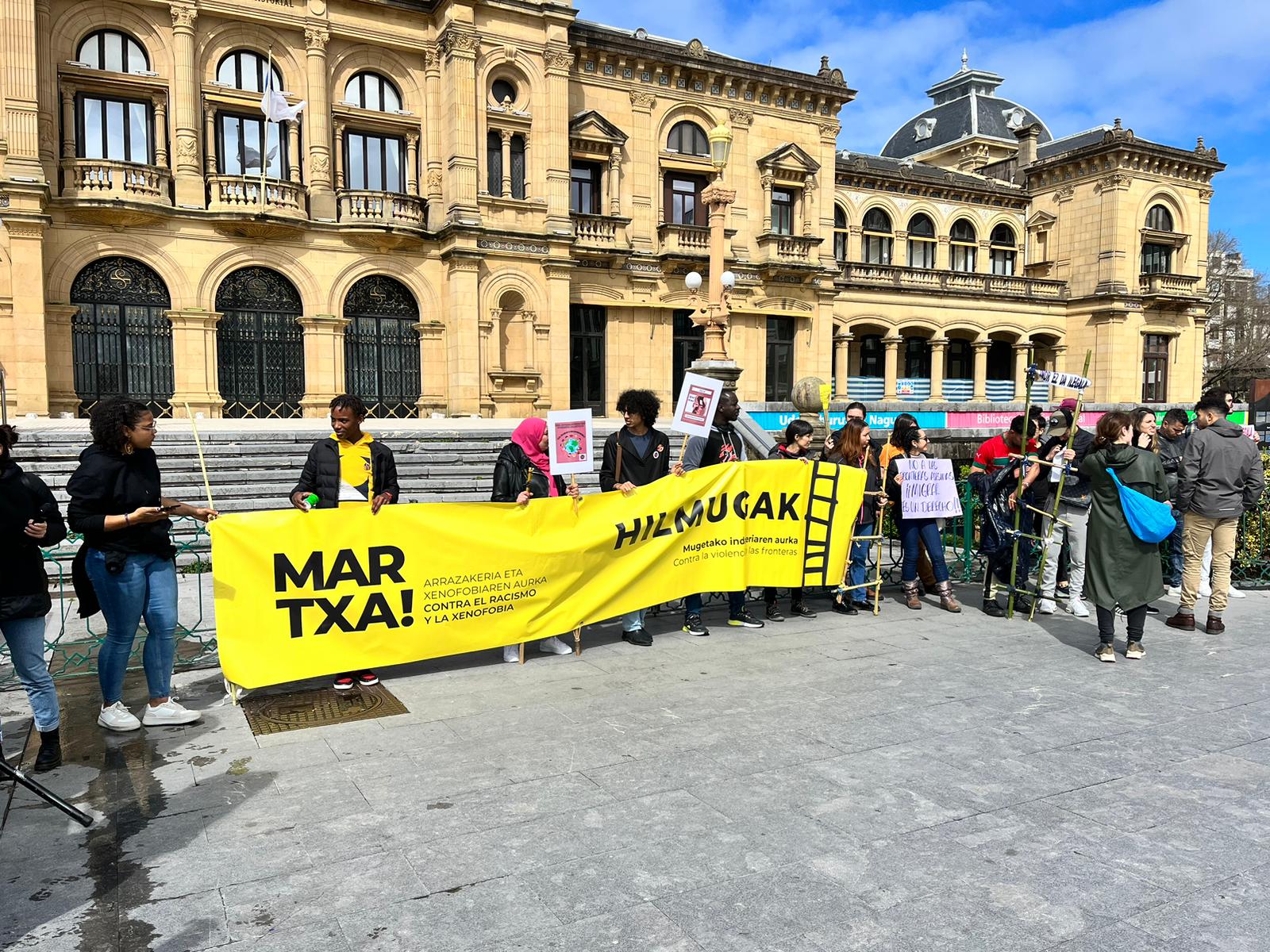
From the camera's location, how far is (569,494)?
7887mm

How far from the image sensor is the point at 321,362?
25.0 metres

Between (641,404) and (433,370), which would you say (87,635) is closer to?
(641,404)

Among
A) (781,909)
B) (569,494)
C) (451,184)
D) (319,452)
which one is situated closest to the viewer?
(781,909)

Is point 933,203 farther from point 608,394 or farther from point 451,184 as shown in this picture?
point 451,184

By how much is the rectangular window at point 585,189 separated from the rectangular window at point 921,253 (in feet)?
56.7

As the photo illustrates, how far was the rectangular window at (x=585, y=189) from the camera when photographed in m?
29.7

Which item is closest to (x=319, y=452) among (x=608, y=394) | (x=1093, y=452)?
(x=1093, y=452)

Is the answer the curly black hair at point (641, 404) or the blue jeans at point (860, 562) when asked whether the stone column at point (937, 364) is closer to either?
the blue jeans at point (860, 562)

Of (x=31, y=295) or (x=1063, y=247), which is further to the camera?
(x=1063, y=247)

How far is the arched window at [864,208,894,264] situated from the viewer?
3947 centimetres

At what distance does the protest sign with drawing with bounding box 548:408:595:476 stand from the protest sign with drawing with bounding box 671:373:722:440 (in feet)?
3.82

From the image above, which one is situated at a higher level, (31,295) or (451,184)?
(451,184)

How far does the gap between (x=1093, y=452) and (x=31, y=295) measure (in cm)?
2310

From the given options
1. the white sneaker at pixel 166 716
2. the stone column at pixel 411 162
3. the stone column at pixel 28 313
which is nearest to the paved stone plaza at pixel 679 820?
the white sneaker at pixel 166 716
